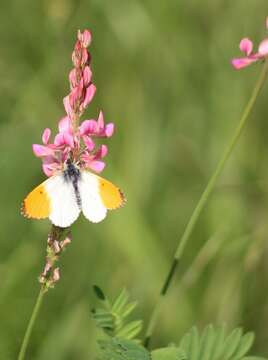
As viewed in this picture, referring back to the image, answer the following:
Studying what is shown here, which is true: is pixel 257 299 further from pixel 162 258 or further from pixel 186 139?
pixel 186 139

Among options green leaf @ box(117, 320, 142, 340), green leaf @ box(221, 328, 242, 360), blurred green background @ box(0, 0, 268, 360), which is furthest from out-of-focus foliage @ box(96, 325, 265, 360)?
blurred green background @ box(0, 0, 268, 360)

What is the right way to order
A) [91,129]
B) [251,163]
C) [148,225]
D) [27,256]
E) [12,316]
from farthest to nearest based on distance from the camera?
[251,163] → [148,225] → [27,256] → [12,316] → [91,129]

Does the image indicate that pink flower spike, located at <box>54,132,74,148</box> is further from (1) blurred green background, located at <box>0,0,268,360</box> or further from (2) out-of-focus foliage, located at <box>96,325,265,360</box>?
(1) blurred green background, located at <box>0,0,268,360</box>

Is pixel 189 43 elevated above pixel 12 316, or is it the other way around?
pixel 189 43

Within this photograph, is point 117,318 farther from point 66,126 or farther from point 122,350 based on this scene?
point 66,126

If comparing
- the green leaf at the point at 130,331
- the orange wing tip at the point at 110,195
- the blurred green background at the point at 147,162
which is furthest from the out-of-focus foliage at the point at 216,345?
the blurred green background at the point at 147,162

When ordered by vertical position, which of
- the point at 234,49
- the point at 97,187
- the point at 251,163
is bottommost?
the point at 97,187

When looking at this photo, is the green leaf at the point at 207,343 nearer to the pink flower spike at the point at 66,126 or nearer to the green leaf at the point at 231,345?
the green leaf at the point at 231,345

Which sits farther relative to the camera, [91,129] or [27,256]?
[27,256]

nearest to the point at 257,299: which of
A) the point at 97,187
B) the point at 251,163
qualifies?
the point at 251,163
